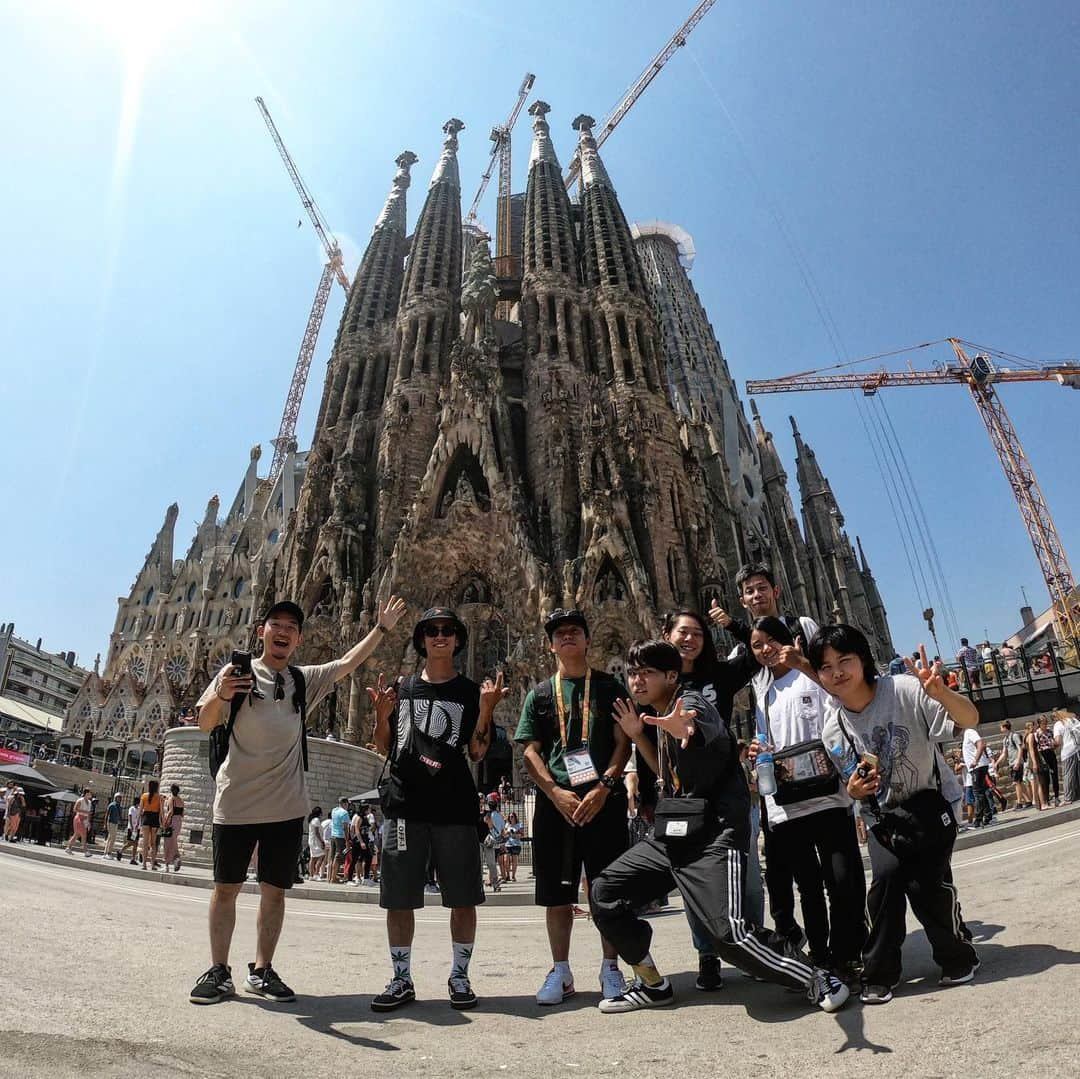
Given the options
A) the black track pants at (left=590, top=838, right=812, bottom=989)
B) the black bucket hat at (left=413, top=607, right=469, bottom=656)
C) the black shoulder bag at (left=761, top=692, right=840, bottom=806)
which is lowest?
the black track pants at (left=590, top=838, right=812, bottom=989)

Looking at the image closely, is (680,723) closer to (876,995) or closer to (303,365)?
(876,995)

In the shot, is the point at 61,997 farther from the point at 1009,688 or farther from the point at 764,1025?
the point at 1009,688

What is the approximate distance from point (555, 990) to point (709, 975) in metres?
0.70

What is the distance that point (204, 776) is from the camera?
58.9ft

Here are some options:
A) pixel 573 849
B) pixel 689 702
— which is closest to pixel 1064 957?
pixel 689 702

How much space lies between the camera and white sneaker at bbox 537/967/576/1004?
315cm

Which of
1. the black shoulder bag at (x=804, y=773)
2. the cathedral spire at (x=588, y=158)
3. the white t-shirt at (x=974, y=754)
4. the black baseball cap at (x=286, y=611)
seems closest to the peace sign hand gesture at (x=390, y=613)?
the black baseball cap at (x=286, y=611)

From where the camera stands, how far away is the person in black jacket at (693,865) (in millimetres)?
2812

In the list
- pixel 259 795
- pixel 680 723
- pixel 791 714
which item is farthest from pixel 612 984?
pixel 259 795

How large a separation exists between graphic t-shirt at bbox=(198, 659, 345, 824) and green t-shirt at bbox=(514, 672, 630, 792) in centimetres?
115

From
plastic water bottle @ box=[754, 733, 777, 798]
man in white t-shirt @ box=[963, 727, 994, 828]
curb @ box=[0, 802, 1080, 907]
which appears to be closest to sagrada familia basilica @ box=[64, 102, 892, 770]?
curb @ box=[0, 802, 1080, 907]

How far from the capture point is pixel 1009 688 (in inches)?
813

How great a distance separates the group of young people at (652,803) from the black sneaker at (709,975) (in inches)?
0.4

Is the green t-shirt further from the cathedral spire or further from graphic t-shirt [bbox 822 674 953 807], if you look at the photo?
the cathedral spire
